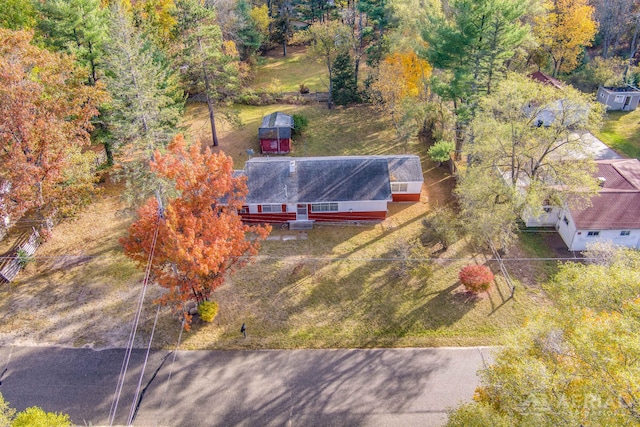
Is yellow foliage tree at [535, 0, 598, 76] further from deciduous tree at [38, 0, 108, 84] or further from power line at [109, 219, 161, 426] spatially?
power line at [109, 219, 161, 426]

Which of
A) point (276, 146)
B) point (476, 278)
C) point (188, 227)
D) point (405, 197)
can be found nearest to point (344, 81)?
point (276, 146)

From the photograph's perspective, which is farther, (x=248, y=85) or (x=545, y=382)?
(x=248, y=85)

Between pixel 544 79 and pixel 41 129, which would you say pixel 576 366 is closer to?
pixel 41 129

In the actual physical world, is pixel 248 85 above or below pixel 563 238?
above

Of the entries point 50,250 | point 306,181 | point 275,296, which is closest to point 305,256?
point 275,296

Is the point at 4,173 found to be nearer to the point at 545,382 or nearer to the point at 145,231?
the point at 145,231

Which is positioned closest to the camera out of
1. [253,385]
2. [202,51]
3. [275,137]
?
[253,385]

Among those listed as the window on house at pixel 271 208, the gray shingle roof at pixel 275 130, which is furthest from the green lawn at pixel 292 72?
the window on house at pixel 271 208
